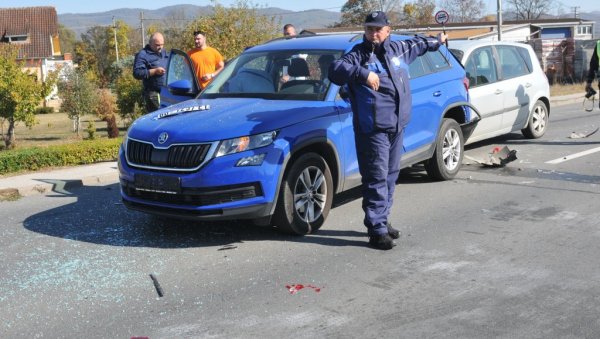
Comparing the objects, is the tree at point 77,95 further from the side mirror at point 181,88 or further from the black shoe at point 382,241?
the black shoe at point 382,241

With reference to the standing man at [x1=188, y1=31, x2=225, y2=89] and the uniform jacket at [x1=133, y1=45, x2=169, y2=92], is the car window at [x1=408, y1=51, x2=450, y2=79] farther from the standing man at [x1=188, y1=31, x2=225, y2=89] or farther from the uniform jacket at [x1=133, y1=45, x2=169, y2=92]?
the uniform jacket at [x1=133, y1=45, x2=169, y2=92]

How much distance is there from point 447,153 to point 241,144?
3.42 meters

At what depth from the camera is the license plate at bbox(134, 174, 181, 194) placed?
18.7 ft

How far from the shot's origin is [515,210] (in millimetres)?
6871

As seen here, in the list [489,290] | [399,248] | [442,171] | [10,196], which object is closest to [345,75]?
[399,248]

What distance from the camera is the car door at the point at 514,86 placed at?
33.8 feet

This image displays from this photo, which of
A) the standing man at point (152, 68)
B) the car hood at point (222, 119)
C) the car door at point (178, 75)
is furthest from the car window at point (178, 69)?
the car hood at point (222, 119)

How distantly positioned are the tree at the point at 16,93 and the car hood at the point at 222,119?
18.5 metres

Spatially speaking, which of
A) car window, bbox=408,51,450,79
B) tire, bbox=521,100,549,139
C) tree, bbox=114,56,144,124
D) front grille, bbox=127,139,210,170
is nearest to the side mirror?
front grille, bbox=127,139,210,170

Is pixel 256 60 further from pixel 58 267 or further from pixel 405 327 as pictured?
pixel 405 327

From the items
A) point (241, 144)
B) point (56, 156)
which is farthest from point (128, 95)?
point (241, 144)

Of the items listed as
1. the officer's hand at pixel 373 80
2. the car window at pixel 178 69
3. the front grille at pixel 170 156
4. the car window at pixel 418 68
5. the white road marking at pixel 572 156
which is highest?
the car window at pixel 178 69

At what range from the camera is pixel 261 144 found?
568 centimetres

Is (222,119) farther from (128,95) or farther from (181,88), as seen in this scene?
(128,95)
